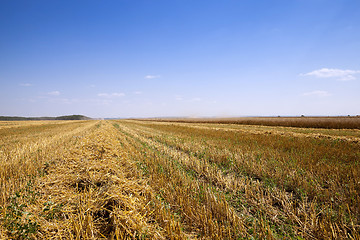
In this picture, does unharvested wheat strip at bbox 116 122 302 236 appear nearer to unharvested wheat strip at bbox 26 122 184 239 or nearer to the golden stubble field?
the golden stubble field

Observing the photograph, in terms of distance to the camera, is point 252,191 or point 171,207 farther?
point 252,191

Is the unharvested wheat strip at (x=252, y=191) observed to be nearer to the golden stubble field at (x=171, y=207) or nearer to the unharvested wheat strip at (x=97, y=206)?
the golden stubble field at (x=171, y=207)

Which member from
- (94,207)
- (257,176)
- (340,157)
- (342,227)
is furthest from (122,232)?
(340,157)

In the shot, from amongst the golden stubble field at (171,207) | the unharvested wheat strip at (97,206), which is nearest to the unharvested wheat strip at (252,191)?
the golden stubble field at (171,207)

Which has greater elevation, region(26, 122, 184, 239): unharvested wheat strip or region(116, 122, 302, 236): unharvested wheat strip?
region(26, 122, 184, 239): unharvested wheat strip

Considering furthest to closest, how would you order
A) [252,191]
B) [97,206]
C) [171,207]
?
[252,191]
[171,207]
[97,206]

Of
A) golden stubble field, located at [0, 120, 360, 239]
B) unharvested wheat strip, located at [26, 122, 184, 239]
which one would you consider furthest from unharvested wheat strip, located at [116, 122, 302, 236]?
unharvested wheat strip, located at [26, 122, 184, 239]

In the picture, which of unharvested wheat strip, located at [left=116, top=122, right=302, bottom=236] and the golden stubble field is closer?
the golden stubble field

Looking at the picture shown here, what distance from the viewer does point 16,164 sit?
5902 millimetres

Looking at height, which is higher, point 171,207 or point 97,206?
point 97,206

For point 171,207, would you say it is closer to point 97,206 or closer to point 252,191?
point 97,206

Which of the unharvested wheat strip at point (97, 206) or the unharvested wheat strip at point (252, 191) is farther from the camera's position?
the unharvested wheat strip at point (252, 191)

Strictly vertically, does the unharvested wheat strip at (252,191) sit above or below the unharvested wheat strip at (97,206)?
below

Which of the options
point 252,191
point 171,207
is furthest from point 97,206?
point 252,191
